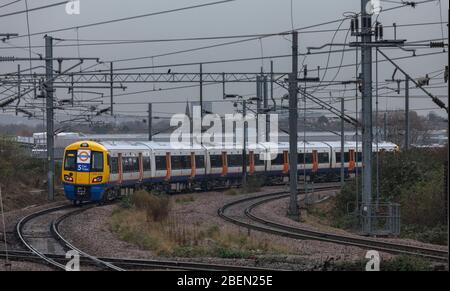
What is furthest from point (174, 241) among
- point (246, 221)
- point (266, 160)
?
point (266, 160)

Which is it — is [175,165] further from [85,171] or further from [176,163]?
[85,171]

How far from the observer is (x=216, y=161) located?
159ft

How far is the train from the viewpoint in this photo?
34.2m

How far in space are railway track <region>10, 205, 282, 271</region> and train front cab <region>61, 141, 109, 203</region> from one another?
586 cm

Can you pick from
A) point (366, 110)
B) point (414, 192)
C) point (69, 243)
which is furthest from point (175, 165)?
point (69, 243)

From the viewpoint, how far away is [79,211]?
31.1 meters

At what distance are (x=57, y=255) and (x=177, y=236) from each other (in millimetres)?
5181

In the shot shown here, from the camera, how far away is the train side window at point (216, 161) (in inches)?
1888

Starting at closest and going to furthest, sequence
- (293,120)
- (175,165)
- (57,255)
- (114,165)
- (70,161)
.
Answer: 1. (57,255)
2. (293,120)
3. (70,161)
4. (114,165)
5. (175,165)

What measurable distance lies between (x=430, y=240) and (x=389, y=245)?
4.84 meters

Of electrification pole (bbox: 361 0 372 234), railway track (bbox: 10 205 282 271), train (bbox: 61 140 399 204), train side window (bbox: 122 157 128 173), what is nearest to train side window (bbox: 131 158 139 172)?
train (bbox: 61 140 399 204)

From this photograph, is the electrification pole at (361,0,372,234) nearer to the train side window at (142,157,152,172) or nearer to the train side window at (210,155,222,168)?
the train side window at (142,157,152,172)

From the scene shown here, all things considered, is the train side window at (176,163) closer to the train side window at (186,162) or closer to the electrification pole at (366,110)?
the train side window at (186,162)

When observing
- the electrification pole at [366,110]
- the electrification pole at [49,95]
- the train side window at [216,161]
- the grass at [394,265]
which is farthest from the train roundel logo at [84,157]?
the grass at [394,265]
